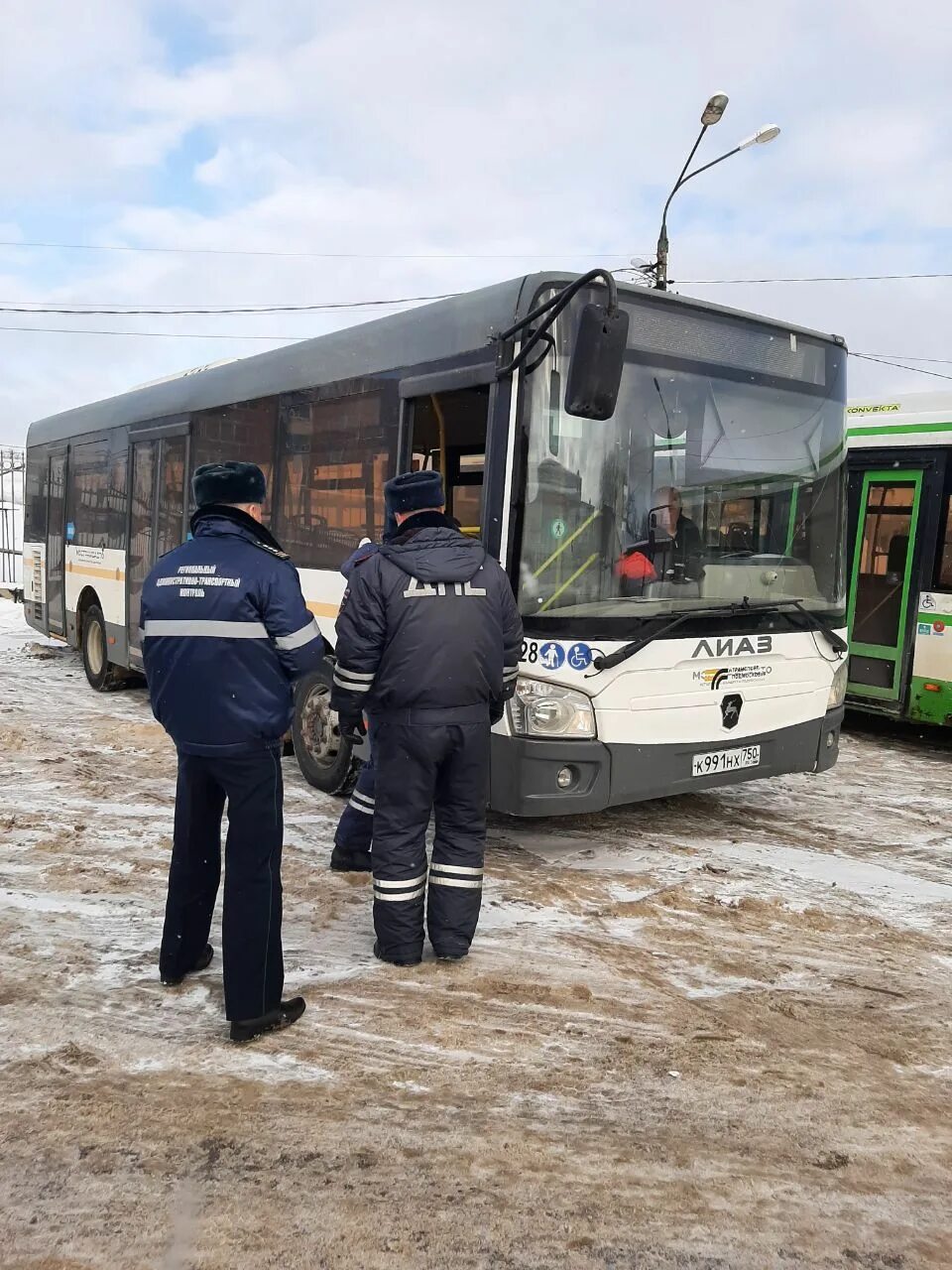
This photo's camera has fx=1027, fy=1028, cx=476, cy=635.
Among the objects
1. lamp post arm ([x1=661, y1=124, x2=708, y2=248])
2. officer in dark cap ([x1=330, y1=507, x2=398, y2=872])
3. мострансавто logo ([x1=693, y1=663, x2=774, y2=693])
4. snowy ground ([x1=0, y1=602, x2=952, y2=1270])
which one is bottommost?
snowy ground ([x1=0, y1=602, x2=952, y2=1270])

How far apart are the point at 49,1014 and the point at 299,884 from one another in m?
1.55

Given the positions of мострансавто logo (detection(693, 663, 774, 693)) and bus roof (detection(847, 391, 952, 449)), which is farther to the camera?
bus roof (detection(847, 391, 952, 449))

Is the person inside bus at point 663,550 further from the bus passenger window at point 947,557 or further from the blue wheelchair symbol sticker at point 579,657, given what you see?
the bus passenger window at point 947,557

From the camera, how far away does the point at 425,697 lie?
3.86m

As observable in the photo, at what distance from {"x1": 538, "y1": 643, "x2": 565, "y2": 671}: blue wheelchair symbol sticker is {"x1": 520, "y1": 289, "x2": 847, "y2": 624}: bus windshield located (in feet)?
0.31

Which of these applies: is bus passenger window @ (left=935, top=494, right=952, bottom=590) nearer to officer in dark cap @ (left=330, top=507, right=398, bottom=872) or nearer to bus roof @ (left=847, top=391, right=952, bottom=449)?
bus roof @ (left=847, top=391, right=952, bottom=449)

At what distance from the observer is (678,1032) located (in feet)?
11.7

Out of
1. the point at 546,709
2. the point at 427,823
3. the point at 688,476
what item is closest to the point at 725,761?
the point at 546,709

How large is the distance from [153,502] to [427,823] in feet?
20.1

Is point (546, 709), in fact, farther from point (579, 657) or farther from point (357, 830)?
point (357, 830)

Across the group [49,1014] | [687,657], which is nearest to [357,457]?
[687,657]

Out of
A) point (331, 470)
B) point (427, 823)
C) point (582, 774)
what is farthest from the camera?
point (331, 470)

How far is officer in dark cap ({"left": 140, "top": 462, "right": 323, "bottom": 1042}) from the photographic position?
327 cm

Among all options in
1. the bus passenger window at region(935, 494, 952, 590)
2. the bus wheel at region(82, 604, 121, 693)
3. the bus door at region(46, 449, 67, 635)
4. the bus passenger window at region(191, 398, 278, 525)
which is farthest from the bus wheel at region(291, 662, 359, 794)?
the bus door at region(46, 449, 67, 635)
